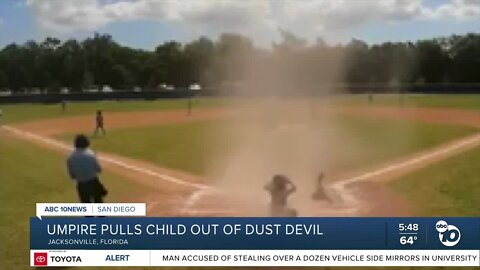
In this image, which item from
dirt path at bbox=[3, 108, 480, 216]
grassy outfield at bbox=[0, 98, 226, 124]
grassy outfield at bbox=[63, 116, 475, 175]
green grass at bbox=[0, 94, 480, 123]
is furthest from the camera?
green grass at bbox=[0, 94, 480, 123]

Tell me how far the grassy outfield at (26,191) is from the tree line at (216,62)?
177 centimetres

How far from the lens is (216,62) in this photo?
11484 mm

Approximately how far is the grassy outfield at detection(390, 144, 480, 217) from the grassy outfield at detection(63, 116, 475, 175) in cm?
207

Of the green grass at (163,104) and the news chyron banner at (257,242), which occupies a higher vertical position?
the green grass at (163,104)

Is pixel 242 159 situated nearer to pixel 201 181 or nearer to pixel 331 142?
pixel 201 181

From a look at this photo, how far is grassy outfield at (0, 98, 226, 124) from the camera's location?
15008mm

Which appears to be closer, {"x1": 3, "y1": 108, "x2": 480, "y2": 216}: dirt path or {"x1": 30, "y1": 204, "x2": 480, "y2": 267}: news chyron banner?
{"x1": 30, "y1": 204, "x2": 480, "y2": 267}: news chyron banner

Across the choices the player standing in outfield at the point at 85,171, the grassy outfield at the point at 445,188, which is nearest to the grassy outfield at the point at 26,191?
the player standing in outfield at the point at 85,171

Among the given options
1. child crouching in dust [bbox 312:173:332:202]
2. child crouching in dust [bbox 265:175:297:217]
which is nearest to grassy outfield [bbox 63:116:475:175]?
child crouching in dust [bbox 312:173:332:202]

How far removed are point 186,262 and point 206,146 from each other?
1178 centimetres

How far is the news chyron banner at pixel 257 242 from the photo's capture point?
6.48 meters

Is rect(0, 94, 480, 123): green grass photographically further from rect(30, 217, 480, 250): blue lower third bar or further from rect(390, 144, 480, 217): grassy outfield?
rect(30, 217, 480, 250): blue lower third bar

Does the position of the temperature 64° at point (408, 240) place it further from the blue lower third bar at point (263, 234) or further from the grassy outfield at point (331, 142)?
the grassy outfield at point (331, 142)

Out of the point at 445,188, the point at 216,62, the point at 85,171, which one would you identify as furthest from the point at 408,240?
the point at 216,62
